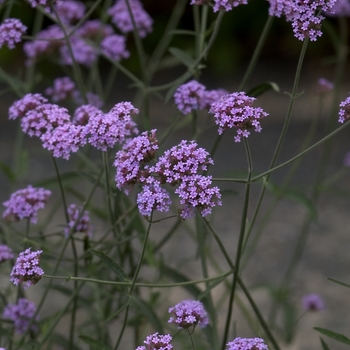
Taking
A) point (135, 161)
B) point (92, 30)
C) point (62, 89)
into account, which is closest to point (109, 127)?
point (135, 161)

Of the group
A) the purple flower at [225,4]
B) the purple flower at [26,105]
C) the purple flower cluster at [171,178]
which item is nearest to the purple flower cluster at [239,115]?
the purple flower cluster at [171,178]

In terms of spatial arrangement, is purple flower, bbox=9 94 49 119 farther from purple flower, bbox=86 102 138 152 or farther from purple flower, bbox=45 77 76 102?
purple flower, bbox=45 77 76 102

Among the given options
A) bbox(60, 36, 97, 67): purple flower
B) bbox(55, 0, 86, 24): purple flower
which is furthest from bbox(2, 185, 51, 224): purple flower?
bbox(55, 0, 86, 24): purple flower

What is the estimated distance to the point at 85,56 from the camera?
5.53ft

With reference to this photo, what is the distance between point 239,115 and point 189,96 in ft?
1.01

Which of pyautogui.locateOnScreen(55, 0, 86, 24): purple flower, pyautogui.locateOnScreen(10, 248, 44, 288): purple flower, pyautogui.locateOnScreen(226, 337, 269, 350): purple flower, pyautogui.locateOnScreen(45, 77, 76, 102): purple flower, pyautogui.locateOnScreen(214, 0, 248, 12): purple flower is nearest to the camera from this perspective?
pyautogui.locateOnScreen(226, 337, 269, 350): purple flower

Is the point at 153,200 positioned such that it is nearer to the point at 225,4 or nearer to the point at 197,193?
the point at 197,193

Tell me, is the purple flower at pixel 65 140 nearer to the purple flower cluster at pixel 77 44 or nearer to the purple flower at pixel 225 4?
the purple flower at pixel 225 4

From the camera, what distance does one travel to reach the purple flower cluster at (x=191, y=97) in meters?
1.21

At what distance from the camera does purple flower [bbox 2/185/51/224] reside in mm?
1179

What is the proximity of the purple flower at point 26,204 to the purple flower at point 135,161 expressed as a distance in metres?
0.30

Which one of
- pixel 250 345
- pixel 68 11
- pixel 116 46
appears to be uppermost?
pixel 68 11

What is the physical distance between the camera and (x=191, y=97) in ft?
3.98

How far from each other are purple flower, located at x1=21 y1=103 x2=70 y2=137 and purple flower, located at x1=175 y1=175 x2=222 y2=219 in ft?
0.98
